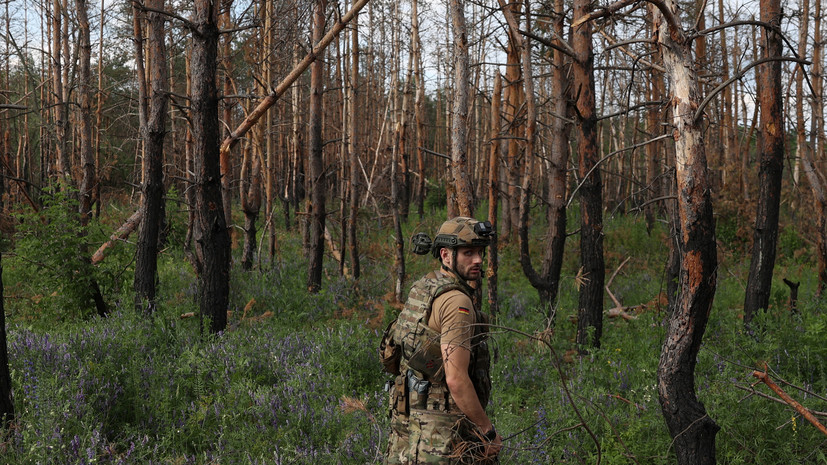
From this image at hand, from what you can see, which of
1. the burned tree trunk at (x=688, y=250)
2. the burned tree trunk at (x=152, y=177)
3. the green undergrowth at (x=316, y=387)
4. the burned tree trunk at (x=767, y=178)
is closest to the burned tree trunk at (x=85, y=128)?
the green undergrowth at (x=316, y=387)

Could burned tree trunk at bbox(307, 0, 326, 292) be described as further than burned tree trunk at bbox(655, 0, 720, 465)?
Yes

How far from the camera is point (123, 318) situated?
686cm

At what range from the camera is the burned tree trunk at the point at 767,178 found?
6.94 m

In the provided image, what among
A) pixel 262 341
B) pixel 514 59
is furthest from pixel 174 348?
pixel 514 59

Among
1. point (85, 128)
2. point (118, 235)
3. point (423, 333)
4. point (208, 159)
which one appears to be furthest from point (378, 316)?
point (85, 128)

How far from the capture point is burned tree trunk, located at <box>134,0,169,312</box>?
24.2 feet

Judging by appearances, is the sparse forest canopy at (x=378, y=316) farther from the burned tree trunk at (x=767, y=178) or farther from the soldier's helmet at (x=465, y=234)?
the soldier's helmet at (x=465, y=234)

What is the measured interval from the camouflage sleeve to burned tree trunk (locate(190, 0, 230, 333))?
14.0 feet

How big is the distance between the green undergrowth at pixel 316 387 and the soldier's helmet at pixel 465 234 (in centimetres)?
53

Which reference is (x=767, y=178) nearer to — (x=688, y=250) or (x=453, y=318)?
(x=688, y=250)

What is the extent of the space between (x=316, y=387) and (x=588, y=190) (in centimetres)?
402

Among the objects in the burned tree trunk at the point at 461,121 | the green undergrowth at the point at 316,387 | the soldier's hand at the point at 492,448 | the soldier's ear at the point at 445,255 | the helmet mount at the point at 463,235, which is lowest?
the green undergrowth at the point at 316,387

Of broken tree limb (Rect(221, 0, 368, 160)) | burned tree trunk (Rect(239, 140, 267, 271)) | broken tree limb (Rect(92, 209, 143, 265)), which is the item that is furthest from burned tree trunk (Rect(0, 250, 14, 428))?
burned tree trunk (Rect(239, 140, 267, 271))

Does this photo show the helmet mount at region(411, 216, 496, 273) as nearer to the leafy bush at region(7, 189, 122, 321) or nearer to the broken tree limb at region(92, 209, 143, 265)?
the leafy bush at region(7, 189, 122, 321)
